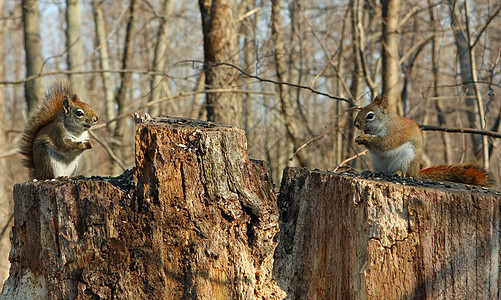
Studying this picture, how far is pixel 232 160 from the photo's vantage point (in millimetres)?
2301

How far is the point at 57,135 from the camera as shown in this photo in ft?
10.3

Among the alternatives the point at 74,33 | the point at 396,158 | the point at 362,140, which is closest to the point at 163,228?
the point at 362,140

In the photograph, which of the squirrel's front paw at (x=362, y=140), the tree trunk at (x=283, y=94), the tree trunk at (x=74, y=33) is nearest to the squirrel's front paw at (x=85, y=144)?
the squirrel's front paw at (x=362, y=140)

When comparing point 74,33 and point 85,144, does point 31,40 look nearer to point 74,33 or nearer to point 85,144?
point 74,33

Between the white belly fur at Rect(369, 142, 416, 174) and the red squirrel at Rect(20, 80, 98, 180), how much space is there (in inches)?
76.4

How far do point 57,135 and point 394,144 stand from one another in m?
2.23

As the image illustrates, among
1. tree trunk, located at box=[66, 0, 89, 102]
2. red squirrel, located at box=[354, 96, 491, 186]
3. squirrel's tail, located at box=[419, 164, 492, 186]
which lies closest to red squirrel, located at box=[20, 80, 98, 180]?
red squirrel, located at box=[354, 96, 491, 186]

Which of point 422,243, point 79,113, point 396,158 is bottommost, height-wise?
point 422,243

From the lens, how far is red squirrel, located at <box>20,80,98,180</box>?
311 centimetres

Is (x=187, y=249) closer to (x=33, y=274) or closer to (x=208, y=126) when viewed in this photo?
(x=208, y=126)

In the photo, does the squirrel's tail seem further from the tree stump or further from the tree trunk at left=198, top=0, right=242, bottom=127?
the tree trunk at left=198, top=0, right=242, bottom=127

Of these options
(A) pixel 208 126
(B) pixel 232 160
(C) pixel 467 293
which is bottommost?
(C) pixel 467 293

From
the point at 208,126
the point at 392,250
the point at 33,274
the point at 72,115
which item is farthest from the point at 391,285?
the point at 72,115

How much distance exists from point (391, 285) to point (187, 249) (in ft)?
3.10
